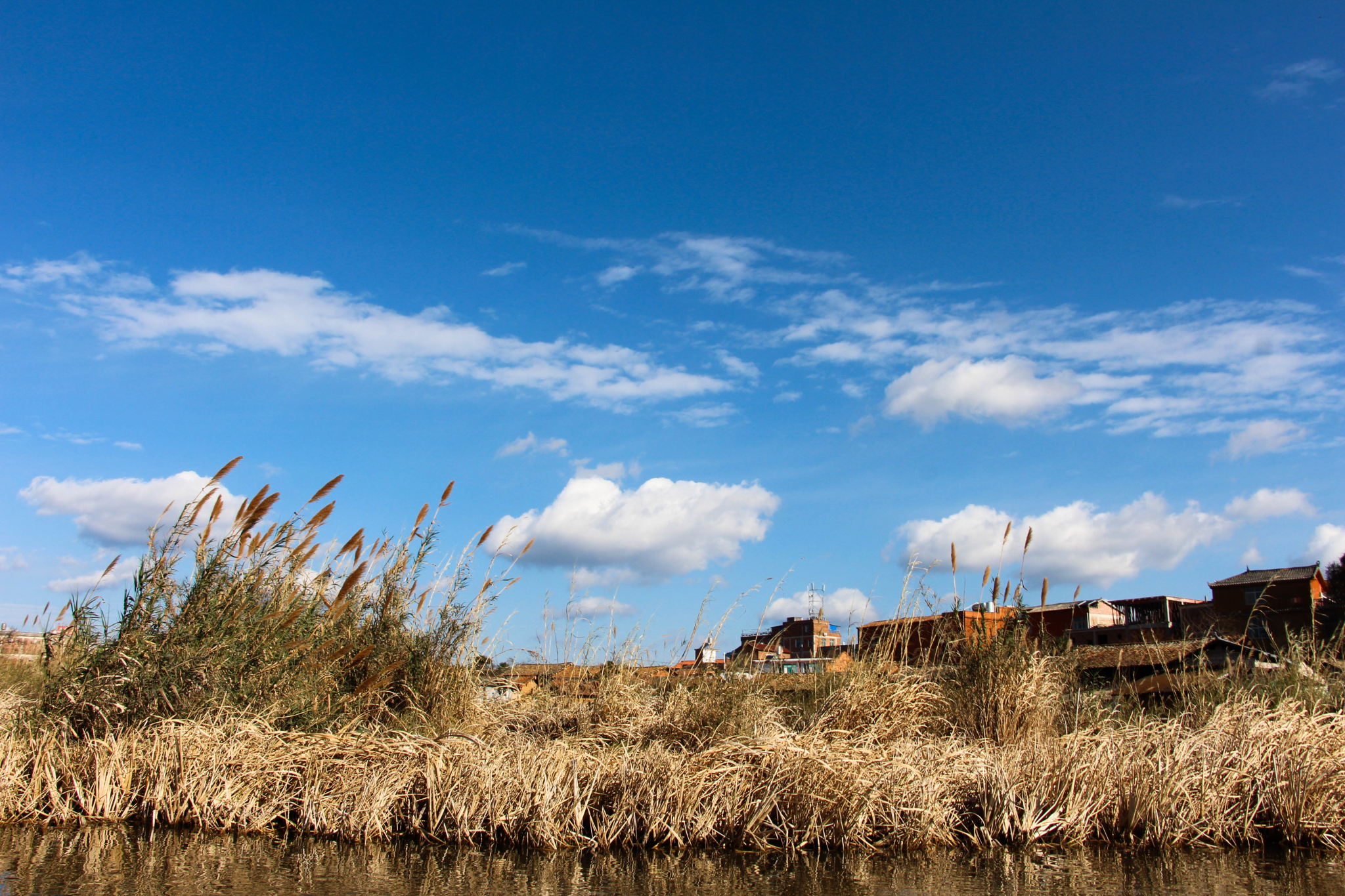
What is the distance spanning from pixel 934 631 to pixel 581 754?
342 cm

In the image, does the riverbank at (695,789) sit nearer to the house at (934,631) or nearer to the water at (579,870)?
the water at (579,870)

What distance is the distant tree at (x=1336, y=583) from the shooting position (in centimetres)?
4047

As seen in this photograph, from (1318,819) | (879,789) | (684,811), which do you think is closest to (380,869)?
(684,811)

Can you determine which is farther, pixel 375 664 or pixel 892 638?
pixel 892 638

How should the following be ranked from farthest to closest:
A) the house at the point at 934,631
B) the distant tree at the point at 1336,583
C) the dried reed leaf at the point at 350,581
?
the distant tree at the point at 1336,583 < the house at the point at 934,631 < the dried reed leaf at the point at 350,581

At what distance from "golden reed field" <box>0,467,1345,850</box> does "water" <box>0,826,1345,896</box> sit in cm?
19

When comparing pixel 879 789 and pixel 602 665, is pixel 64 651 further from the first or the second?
pixel 879 789

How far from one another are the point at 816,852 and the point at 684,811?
0.70m

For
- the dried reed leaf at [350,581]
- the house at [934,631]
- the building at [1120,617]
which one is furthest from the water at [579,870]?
the building at [1120,617]

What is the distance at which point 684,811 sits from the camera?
176 inches

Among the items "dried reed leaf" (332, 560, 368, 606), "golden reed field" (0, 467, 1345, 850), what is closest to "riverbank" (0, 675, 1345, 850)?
"golden reed field" (0, 467, 1345, 850)

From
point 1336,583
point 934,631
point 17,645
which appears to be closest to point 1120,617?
point 1336,583

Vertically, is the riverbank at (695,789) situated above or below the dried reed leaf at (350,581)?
below

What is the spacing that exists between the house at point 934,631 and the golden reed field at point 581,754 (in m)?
0.21
